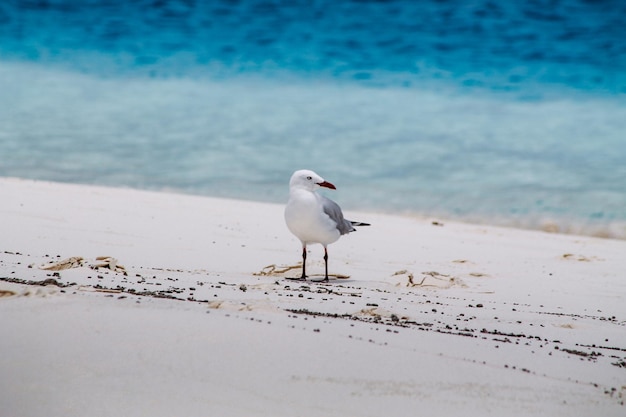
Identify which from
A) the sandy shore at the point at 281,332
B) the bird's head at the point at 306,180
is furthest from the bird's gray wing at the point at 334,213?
the sandy shore at the point at 281,332

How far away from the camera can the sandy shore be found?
106 inches

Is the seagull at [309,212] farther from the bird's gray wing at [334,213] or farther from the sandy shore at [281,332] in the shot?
the sandy shore at [281,332]

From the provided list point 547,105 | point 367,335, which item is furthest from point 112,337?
point 547,105

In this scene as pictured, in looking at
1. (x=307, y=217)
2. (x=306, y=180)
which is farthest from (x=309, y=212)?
(x=306, y=180)

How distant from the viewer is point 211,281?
4.78 m

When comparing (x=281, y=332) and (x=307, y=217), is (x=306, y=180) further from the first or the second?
(x=281, y=332)

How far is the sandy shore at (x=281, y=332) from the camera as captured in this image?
270cm

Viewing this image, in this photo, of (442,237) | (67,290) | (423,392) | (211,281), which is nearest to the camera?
(423,392)

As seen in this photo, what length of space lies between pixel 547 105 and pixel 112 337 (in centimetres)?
1425

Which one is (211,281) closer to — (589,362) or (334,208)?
(334,208)

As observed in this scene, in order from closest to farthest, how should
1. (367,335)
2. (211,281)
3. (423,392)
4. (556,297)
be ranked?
(423,392) < (367,335) < (211,281) < (556,297)

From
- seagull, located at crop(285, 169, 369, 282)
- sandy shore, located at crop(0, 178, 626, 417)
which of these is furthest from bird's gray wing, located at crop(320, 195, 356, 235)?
sandy shore, located at crop(0, 178, 626, 417)

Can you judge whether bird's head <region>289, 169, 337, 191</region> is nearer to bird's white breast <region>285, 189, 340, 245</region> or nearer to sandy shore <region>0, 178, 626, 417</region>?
bird's white breast <region>285, 189, 340, 245</region>

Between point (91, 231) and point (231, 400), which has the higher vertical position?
point (91, 231)
